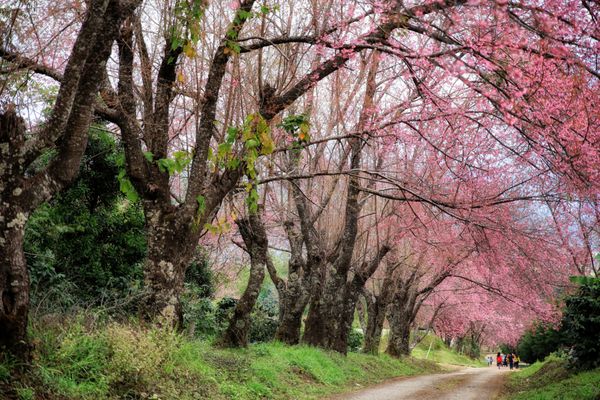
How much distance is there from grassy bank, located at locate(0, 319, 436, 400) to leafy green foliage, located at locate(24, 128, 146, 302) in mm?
2964

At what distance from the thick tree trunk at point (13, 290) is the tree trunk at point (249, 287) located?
6.33 meters

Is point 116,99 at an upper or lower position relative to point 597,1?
lower

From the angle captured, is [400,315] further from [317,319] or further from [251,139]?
[251,139]

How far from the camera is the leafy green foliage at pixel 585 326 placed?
12336 mm

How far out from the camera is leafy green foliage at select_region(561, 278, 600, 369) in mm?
12336

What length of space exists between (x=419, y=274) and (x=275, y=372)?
13.8 metres

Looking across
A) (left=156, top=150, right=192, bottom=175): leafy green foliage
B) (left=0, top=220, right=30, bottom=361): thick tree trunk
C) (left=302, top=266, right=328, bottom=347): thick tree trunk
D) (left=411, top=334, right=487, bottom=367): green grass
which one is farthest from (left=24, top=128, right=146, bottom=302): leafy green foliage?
(left=411, top=334, right=487, bottom=367): green grass

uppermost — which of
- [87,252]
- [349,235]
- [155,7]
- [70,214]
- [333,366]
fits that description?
[155,7]

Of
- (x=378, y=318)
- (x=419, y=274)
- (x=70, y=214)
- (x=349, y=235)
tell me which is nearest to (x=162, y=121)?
(x=70, y=214)

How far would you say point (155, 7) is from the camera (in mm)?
8703

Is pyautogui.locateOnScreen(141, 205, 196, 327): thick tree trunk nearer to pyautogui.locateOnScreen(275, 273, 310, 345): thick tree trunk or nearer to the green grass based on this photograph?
pyautogui.locateOnScreen(275, 273, 310, 345): thick tree trunk

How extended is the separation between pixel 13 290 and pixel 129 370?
1521 millimetres

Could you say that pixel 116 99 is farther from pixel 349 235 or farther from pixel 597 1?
pixel 349 235

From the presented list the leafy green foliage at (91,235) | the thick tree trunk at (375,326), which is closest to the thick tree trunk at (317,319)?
the leafy green foliage at (91,235)
